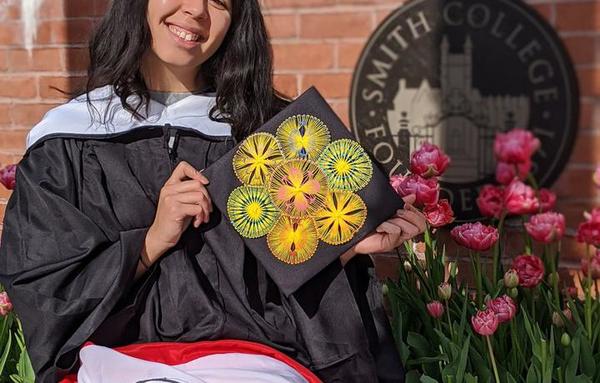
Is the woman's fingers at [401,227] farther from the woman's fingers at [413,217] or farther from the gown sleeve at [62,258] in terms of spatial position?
the gown sleeve at [62,258]

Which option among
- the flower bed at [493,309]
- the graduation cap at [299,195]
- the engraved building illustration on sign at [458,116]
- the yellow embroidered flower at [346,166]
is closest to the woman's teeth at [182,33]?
the graduation cap at [299,195]

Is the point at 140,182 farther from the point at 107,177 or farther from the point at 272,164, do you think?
the point at 272,164

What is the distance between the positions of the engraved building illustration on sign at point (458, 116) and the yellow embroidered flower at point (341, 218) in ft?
3.47

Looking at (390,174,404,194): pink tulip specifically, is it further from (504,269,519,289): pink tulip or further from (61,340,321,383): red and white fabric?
(61,340,321,383): red and white fabric

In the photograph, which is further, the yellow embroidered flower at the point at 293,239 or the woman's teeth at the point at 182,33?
the woman's teeth at the point at 182,33

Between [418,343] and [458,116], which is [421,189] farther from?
[458,116]

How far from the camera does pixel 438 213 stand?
1.92m

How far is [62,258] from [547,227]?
882 mm

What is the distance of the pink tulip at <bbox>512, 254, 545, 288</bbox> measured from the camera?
5.87ft

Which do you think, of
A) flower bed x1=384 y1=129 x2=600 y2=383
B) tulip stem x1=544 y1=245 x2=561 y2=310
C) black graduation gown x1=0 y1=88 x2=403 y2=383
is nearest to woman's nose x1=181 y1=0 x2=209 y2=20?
black graduation gown x1=0 y1=88 x2=403 y2=383

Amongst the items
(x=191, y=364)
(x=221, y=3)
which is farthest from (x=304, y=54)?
(x=191, y=364)

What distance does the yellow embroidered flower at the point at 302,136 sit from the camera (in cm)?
162

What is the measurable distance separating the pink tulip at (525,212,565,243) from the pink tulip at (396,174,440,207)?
0.31 m

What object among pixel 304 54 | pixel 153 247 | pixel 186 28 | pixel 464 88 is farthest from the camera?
pixel 304 54
